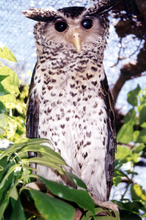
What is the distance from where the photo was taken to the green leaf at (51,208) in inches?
7.9

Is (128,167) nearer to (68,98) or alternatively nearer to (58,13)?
(68,98)

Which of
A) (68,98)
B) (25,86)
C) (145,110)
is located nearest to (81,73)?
(68,98)

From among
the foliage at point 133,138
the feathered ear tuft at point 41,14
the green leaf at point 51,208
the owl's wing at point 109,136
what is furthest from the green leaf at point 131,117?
the green leaf at point 51,208

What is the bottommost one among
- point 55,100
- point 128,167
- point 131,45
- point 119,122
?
point 128,167

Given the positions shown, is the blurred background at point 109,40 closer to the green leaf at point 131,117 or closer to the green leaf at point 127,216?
the green leaf at point 131,117

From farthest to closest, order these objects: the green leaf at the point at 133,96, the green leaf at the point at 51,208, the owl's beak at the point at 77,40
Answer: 1. the green leaf at the point at 133,96
2. the owl's beak at the point at 77,40
3. the green leaf at the point at 51,208

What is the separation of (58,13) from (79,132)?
28 centimetres

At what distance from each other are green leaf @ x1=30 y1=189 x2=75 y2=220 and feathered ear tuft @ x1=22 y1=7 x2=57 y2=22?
1.31ft

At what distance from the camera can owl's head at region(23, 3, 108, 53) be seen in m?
0.48

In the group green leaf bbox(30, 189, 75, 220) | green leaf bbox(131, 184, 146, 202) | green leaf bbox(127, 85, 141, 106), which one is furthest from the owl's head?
green leaf bbox(131, 184, 146, 202)

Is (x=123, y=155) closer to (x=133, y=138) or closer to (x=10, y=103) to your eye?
(x=133, y=138)

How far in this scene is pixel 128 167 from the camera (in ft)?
2.40

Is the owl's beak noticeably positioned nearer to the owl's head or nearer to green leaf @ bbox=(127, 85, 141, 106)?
the owl's head

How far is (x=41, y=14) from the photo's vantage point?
48 centimetres
